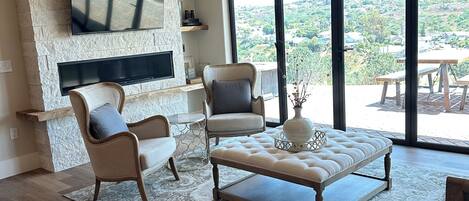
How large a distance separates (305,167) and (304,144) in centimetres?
42

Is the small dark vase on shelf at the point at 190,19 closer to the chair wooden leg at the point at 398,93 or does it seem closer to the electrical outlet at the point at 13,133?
the electrical outlet at the point at 13,133

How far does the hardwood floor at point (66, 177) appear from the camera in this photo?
4.01 meters

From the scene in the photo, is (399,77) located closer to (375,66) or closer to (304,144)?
(375,66)

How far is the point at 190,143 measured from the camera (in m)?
5.39

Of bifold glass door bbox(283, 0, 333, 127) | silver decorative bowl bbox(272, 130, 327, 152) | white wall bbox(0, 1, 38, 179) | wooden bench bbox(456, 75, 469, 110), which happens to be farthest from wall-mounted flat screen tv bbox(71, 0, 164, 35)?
wooden bench bbox(456, 75, 469, 110)

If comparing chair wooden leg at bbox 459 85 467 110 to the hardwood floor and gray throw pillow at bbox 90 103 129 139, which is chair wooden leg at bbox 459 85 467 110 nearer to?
the hardwood floor

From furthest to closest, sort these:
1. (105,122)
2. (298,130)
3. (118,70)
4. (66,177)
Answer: (118,70) → (66,177) → (105,122) → (298,130)

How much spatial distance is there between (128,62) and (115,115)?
1.67 meters

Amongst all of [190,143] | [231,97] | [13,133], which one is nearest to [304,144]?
[231,97]

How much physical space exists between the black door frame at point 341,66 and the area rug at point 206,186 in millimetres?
667

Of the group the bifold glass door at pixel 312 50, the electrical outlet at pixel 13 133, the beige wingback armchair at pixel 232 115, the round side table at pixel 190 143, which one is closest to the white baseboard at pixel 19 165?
the electrical outlet at pixel 13 133

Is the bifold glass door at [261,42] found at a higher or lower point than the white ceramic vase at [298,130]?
higher

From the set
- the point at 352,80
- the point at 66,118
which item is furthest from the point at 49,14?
the point at 352,80

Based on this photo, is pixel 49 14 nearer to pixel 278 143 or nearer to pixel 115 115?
pixel 115 115
